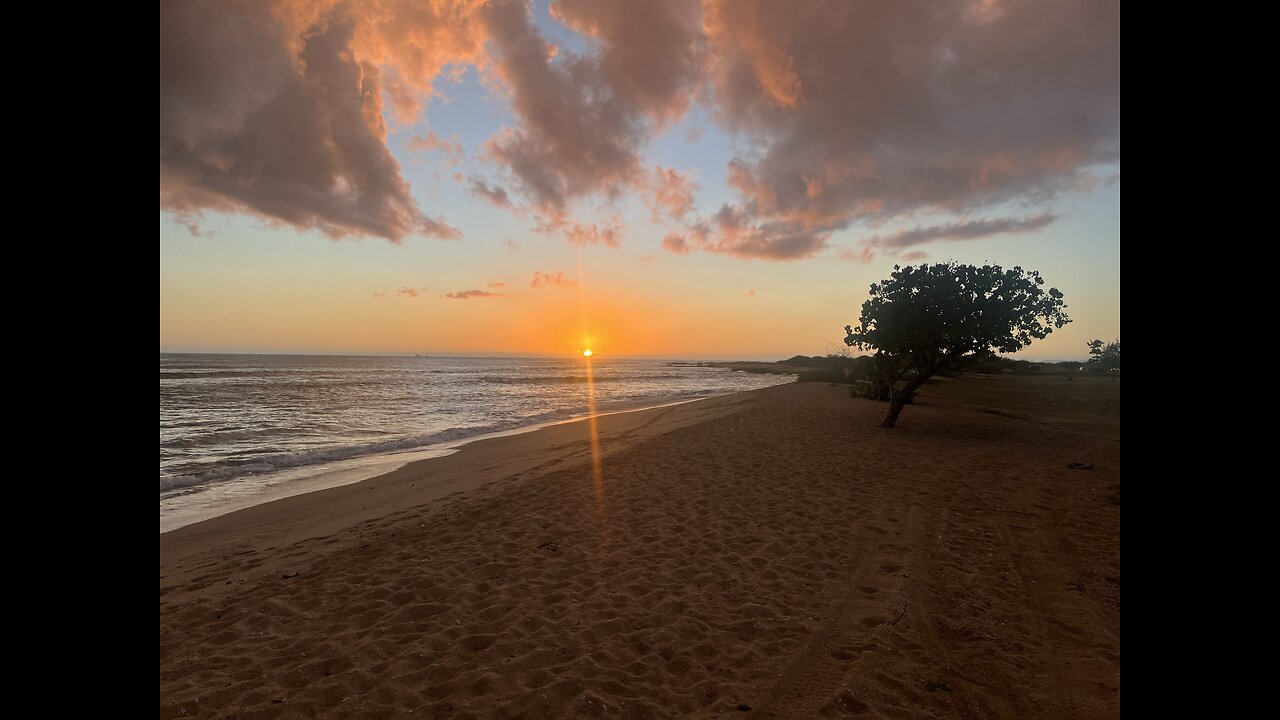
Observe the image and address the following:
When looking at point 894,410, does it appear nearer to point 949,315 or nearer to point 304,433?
point 949,315

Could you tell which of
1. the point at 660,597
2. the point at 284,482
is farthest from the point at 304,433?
the point at 660,597

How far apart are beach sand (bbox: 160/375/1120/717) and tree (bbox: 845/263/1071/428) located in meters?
5.44

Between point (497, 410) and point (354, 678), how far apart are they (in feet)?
80.0

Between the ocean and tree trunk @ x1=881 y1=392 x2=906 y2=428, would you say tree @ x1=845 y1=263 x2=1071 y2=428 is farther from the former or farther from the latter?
the ocean

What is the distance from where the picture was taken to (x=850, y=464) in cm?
1213

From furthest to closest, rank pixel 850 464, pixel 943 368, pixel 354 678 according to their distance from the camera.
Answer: pixel 943 368 → pixel 850 464 → pixel 354 678

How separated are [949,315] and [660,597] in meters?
14.5

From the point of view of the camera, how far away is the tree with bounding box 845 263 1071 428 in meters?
15.9

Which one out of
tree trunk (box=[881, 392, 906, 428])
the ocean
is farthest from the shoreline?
tree trunk (box=[881, 392, 906, 428])

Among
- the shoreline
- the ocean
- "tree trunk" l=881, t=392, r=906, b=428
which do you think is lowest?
the shoreline

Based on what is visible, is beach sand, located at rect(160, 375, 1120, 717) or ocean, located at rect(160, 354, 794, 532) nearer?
beach sand, located at rect(160, 375, 1120, 717)

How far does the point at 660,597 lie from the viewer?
583cm
